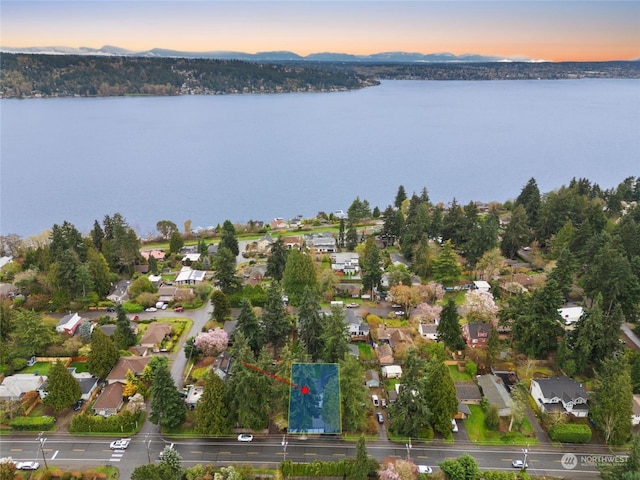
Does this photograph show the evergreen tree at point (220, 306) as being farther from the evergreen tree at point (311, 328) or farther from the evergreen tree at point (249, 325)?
the evergreen tree at point (311, 328)

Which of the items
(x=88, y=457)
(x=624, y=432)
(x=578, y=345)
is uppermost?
(x=578, y=345)

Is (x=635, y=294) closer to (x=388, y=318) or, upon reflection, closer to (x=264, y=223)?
(x=388, y=318)

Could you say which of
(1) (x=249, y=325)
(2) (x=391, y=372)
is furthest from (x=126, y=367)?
(2) (x=391, y=372)

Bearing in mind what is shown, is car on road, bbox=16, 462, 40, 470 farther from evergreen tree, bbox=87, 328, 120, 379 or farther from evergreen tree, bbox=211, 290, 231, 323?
evergreen tree, bbox=211, 290, 231, 323

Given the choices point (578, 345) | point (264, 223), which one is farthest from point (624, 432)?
point (264, 223)

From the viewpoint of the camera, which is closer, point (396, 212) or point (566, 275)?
point (566, 275)

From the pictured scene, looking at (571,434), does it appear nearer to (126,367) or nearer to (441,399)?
(441,399)

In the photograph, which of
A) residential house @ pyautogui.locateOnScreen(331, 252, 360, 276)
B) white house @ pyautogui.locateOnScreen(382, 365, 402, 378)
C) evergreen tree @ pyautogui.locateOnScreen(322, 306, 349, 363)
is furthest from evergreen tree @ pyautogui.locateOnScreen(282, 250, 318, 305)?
evergreen tree @ pyautogui.locateOnScreen(322, 306, 349, 363)

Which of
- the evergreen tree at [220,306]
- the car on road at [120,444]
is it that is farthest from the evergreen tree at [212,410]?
A: the evergreen tree at [220,306]
